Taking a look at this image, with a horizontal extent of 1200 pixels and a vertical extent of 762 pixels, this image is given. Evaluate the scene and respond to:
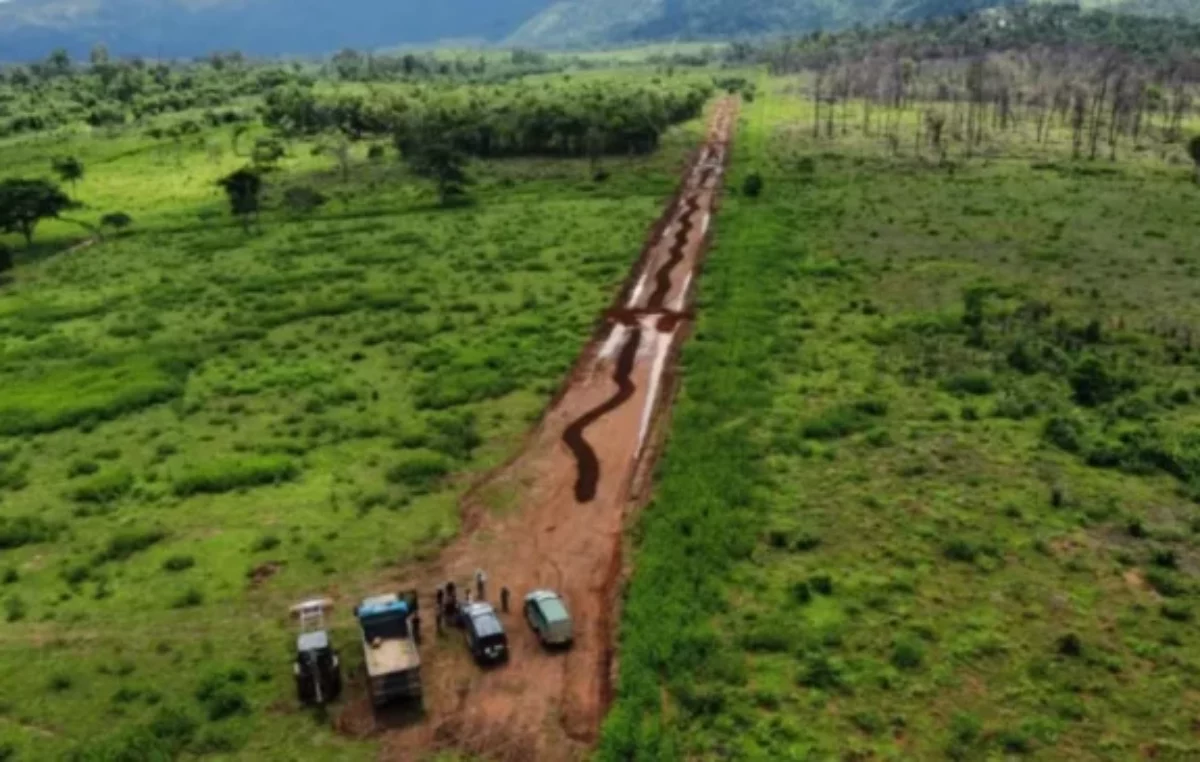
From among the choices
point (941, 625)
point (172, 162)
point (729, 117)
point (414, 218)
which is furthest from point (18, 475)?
point (729, 117)

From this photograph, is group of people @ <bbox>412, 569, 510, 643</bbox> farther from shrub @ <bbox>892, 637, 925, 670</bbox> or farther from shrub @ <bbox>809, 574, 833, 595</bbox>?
shrub @ <bbox>892, 637, 925, 670</bbox>

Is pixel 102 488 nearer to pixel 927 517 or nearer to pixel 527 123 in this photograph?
pixel 927 517

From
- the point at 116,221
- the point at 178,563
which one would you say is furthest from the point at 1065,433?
the point at 116,221

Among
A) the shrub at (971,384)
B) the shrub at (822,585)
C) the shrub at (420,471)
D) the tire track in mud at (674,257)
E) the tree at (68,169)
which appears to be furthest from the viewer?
the tree at (68,169)

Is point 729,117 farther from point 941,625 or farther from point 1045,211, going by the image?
point 941,625

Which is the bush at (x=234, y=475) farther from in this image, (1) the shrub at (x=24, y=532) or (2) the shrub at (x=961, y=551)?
(2) the shrub at (x=961, y=551)

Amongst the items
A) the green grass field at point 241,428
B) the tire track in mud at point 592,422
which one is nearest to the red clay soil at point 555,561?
the tire track in mud at point 592,422

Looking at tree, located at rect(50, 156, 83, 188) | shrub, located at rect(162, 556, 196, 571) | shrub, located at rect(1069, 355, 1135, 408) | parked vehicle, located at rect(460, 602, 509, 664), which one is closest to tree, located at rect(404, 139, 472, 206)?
tree, located at rect(50, 156, 83, 188)
